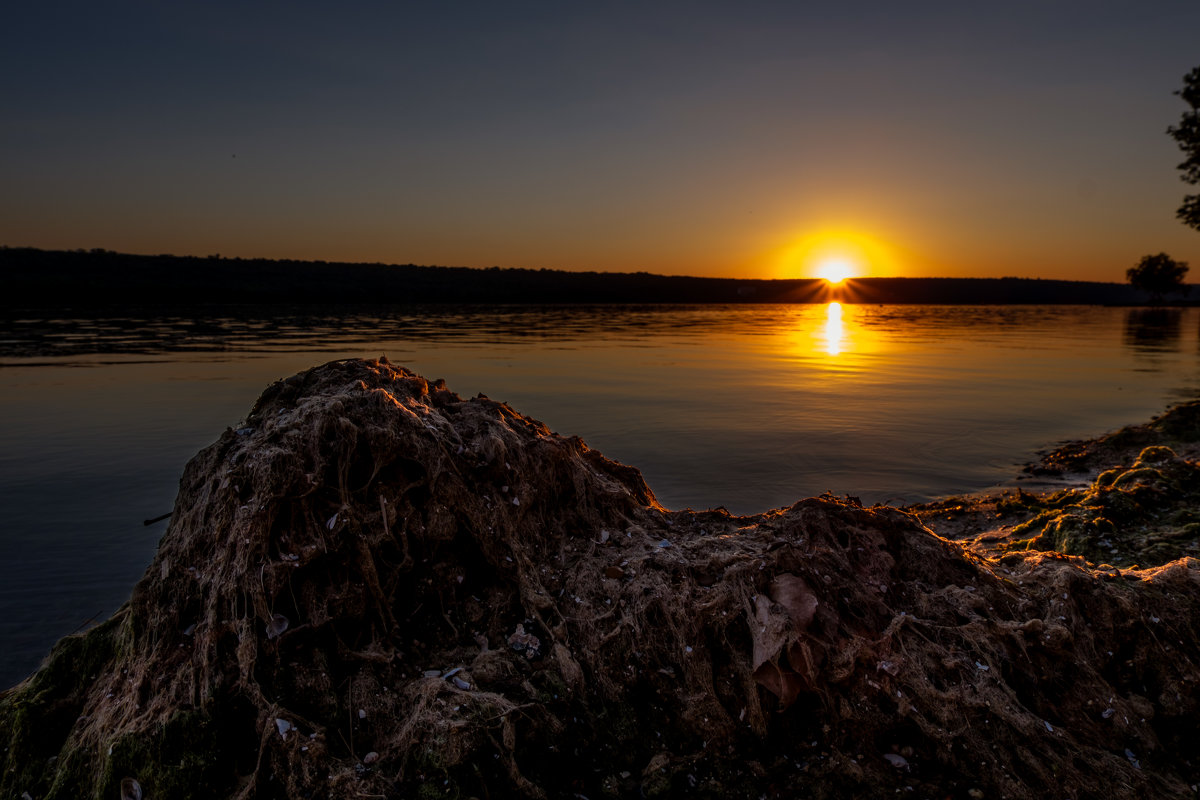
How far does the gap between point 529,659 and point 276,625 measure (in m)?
1.27

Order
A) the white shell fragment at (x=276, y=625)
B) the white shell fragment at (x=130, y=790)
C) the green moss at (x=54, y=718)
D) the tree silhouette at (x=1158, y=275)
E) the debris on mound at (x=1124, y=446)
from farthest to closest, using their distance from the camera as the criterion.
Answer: the tree silhouette at (x=1158, y=275) → the debris on mound at (x=1124, y=446) → the white shell fragment at (x=276, y=625) → the green moss at (x=54, y=718) → the white shell fragment at (x=130, y=790)

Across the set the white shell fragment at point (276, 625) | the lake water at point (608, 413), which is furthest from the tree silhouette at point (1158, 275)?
the white shell fragment at point (276, 625)

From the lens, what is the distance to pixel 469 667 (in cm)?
344

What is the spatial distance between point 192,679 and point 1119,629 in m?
4.85

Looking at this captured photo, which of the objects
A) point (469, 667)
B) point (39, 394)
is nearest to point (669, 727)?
point (469, 667)

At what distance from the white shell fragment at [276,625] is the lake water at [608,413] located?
10.4 feet

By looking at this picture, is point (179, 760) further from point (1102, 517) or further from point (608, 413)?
point (608, 413)

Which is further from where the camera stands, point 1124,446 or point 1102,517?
point 1124,446

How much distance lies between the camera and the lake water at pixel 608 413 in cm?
768

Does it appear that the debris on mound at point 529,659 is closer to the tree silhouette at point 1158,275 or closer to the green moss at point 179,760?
the green moss at point 179,760

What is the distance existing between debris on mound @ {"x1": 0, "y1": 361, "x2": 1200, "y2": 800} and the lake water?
293cm

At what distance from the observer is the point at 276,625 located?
10.8 ft

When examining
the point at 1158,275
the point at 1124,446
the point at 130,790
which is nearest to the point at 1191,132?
the point at 1124,446

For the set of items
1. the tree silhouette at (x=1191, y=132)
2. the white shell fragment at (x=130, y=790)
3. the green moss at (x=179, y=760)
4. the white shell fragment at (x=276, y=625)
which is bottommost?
the white shell fragment at (x=130, y=790)
